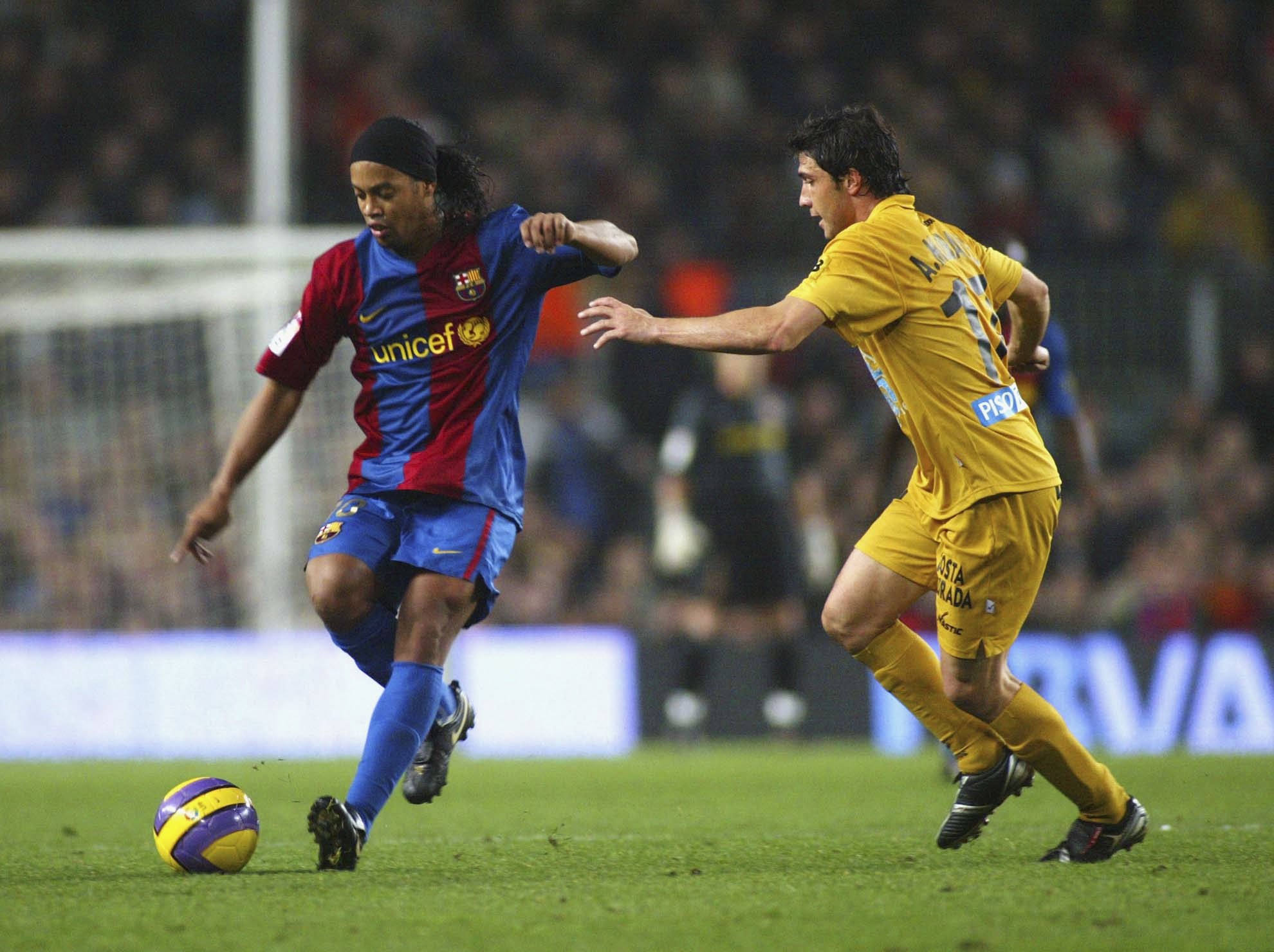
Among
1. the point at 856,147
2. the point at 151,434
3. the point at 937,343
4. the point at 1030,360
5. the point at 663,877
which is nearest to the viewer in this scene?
the point at 663,877

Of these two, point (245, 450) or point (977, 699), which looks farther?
point (245, 450)

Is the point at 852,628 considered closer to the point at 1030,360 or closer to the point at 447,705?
the point at 1030,360

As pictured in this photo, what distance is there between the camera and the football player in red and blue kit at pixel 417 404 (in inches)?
185

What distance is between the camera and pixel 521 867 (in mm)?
4660

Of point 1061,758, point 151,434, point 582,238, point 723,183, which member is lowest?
point 1061,758

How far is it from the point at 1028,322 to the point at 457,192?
1.71 meters

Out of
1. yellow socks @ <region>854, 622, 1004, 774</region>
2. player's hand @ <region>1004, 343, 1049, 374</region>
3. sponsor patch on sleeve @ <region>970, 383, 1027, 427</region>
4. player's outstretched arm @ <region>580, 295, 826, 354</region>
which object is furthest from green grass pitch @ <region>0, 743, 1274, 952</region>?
player's hand @ <region>1004, 343, 1049, 374</region>

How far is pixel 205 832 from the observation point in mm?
4512

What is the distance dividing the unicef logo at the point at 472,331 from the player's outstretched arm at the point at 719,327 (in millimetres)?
590

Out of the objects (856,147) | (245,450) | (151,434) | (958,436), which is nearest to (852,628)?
(958,436)

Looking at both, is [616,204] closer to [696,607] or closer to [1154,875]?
[696,607]

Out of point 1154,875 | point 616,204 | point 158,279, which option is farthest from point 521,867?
point 616,204

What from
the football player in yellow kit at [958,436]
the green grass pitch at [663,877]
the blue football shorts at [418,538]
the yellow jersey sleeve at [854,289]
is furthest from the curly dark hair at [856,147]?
the green grass pitch at [663,877]

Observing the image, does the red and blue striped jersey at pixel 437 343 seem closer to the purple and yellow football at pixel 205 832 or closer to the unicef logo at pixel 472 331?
the unicef logo at pixel 472 331
